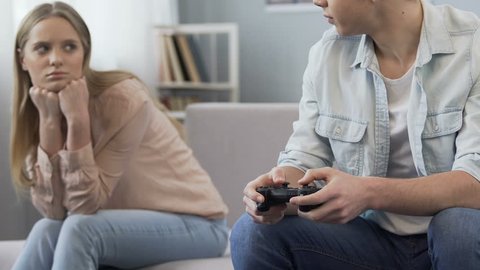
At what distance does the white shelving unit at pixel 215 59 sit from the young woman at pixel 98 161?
135 centimetres

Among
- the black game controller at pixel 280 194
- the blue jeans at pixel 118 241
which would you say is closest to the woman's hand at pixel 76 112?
the blue jeans at pixel 118 241

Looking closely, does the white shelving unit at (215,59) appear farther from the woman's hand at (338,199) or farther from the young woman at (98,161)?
the woman's hand at (338,199)

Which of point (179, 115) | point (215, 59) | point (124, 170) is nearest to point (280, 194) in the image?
point (124, 170)

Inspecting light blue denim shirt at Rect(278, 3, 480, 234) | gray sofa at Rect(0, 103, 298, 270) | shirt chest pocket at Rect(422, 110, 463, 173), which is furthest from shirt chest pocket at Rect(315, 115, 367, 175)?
gray sofa at Rect(0, 103, 298, 270)

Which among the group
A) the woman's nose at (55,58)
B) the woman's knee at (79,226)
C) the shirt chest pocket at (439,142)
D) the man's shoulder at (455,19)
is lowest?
the woman's knee at (79,226)

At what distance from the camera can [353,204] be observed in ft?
4.12

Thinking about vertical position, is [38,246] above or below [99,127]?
below

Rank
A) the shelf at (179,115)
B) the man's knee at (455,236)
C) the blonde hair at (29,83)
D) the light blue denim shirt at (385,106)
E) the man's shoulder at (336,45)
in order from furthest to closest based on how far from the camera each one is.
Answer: the shelf at (179,115) < the blonde hair at (29,83) < the man's shoulder at (336,45) < the light blue denim shirt at (385,106) < the man's knee at (455,236)

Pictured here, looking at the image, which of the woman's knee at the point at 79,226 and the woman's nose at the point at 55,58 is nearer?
the woman's knee at the point at 79,226

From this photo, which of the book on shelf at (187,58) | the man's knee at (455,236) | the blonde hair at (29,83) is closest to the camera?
the man's knee at (455,236)

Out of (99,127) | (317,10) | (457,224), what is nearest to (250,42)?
(317,10)

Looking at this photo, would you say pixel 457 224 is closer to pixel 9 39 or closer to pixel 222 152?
pixel 222 152

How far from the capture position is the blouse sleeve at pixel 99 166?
1.85 metres

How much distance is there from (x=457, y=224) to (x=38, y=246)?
98cm
